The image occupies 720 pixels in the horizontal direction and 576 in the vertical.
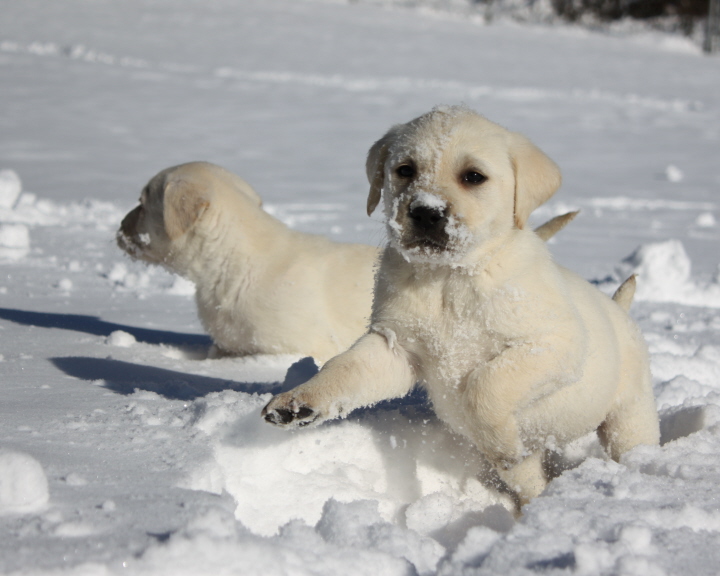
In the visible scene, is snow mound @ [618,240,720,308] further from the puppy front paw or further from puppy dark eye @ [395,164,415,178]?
the puppy front paw

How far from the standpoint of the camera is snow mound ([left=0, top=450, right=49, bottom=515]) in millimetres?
1934

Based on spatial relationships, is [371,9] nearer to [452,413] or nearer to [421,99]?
[421,99]

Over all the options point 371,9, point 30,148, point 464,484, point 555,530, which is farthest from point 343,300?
point 371,9

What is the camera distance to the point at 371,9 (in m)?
28.1

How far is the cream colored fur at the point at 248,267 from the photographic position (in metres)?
4.18

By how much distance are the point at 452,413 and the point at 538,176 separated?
851 mm

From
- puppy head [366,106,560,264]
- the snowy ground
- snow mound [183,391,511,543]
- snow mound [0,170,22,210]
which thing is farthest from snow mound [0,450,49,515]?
snow mound [0,170,22,210]

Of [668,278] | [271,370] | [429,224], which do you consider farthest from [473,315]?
[668,278]

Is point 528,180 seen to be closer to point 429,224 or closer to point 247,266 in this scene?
point 429,224

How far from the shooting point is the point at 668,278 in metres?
5.42

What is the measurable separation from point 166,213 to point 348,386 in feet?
→ 6.57

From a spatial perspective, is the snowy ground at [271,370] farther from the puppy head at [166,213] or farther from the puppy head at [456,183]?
the puppy head at [166,213]

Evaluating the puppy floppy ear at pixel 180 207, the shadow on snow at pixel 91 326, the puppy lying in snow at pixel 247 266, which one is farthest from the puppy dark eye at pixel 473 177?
the shadow on snow at pixel 91 326

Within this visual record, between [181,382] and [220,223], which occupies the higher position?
Result: [220,223]
